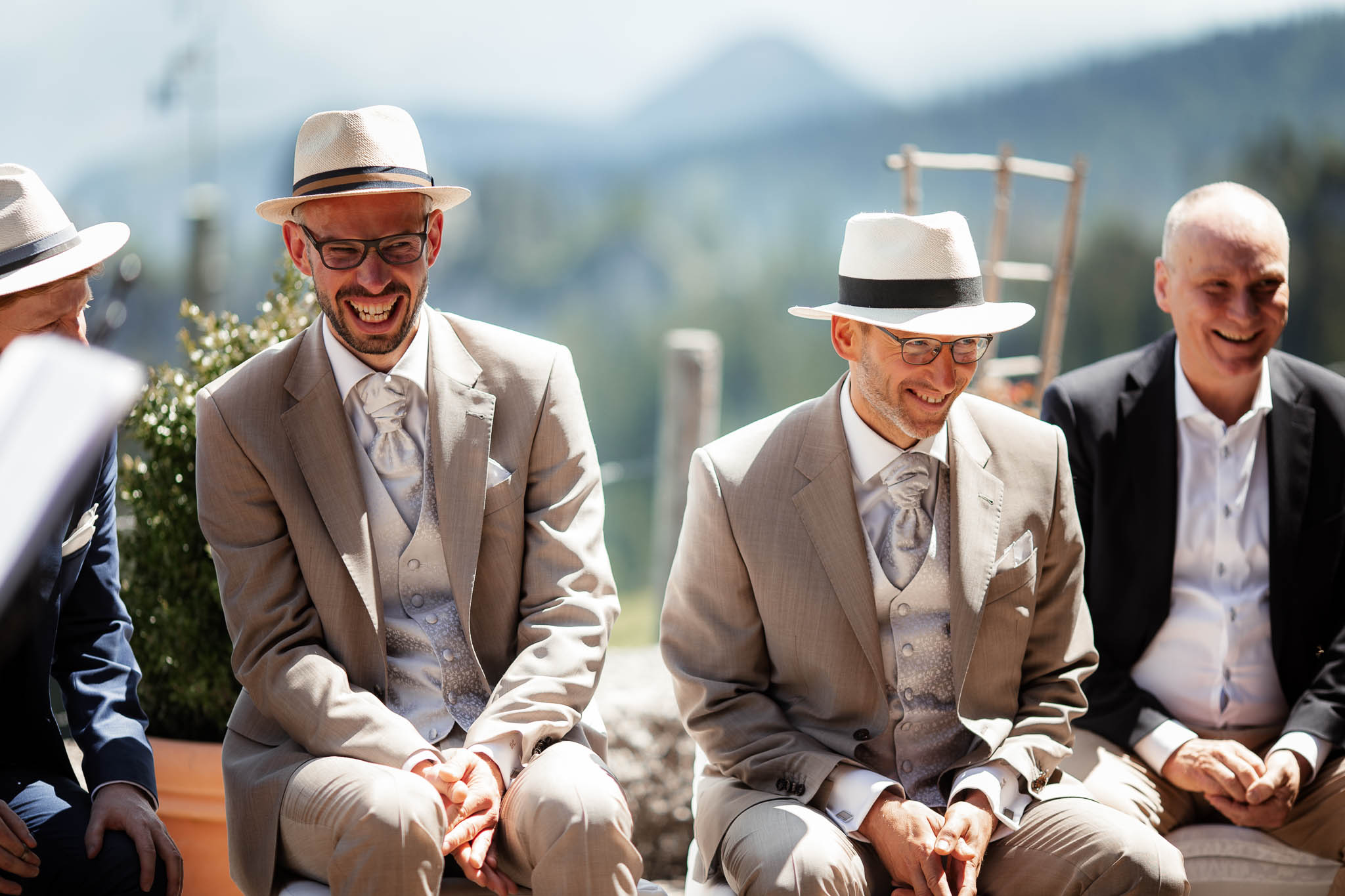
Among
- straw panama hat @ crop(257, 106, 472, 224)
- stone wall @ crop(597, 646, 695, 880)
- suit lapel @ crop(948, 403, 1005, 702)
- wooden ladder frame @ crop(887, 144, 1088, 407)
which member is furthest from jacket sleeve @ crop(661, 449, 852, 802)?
wooden ladder frame @ crop(887, 144, 1088, 407)

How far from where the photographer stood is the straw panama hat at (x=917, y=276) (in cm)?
266

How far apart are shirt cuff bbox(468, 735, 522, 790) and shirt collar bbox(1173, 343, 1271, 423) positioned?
182cm

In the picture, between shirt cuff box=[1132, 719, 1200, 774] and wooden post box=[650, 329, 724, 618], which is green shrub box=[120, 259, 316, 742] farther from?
wooden post box=[650, 329, 724, 618]

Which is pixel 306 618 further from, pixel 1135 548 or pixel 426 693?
pixel 1135 548

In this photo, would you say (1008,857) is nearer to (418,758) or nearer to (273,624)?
(418,758)

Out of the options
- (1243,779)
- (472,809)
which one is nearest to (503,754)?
(472,809)

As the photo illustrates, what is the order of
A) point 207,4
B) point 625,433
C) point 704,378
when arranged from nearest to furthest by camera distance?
1. point 704,378
2. point 207,4
3. point 625,433

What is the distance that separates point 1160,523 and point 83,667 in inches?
97.7

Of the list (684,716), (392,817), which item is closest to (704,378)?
(684,716)

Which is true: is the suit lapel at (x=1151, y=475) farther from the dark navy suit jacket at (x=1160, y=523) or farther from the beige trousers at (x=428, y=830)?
the beige trousers at (x=428, y=830)

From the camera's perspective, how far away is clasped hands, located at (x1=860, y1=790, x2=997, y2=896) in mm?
2436

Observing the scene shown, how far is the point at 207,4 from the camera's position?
9.86m

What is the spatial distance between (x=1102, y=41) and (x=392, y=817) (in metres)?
14.3

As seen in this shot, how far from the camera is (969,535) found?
2678 millimetres
